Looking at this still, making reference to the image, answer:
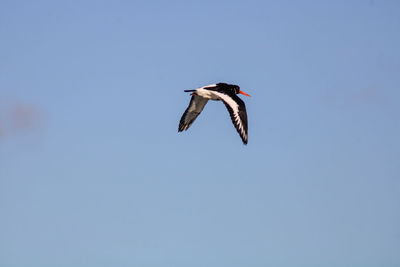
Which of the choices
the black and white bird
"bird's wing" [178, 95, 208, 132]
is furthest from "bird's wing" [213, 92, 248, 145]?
"bird's wing" [178, 95, 208, 132]

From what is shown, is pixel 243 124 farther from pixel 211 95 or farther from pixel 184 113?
pixel 184 113

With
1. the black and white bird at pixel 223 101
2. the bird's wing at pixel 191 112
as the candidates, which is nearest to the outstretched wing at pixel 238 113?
the black and white bird at pixel 223 101

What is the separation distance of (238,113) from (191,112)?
803 centimetres

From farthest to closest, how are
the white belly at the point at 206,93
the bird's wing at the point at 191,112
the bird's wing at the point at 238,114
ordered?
1. the bird's wing at the point at 191,112
2. the white belly at the point at 206,93
3. the bird's wing at the point at 238,114

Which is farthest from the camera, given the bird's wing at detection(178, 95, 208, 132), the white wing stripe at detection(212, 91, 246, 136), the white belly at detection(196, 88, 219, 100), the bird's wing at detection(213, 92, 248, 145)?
the bird's wing at detection(178, 95, 208, 132)

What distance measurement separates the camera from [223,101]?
4650 cm

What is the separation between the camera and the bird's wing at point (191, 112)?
5227cm

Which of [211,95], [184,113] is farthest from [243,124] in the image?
[184,113]

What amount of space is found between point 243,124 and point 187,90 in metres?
5.37

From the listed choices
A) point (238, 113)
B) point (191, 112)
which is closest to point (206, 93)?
point (238, 113)

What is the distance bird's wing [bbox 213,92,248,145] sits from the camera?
4472 cm

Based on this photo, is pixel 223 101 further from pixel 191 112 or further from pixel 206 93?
pixel 191 112

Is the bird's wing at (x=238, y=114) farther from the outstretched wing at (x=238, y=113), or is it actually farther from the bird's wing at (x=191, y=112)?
the bird's wing at (x=191, y=112)

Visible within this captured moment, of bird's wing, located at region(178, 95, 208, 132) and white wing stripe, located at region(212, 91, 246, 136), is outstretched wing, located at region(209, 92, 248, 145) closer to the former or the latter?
white wing stripe, located at region(212, 91, 246, 136)
